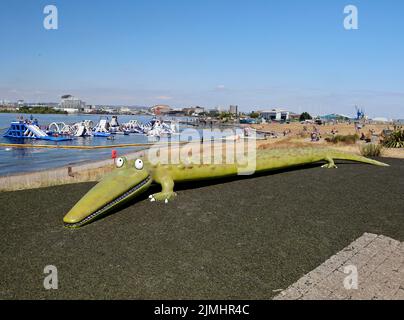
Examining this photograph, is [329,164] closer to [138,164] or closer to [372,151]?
[372,151]

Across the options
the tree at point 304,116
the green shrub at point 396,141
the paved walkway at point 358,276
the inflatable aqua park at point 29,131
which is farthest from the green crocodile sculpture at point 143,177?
the tree at point 304,116

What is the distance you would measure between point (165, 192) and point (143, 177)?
1.02m

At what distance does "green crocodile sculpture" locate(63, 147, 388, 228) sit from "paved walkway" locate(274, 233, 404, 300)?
4.85 metres

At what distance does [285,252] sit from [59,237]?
16.5 feet

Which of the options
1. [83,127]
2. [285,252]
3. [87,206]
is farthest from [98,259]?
[83,127]

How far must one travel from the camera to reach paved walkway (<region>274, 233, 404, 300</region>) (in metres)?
4.86

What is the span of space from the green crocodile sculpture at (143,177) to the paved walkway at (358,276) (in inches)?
191

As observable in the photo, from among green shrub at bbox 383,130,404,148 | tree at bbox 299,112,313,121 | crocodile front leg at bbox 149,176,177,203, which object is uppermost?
tree at bbox 299,112,313,121

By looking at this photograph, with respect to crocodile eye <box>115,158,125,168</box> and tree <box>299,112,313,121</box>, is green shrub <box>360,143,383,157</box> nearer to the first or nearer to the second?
crocodile eye <box>115,158,125,168</box>

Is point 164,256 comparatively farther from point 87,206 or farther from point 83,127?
point 83,127

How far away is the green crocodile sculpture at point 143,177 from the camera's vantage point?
748cm

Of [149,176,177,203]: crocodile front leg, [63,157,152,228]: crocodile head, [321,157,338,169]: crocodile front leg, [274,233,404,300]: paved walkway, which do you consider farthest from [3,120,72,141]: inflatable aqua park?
[274,233,404,300]: paved walkway

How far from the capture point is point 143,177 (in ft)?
29.4

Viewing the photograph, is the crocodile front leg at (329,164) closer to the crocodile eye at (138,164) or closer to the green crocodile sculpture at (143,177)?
the green crocodile sculpture at (143,177)
